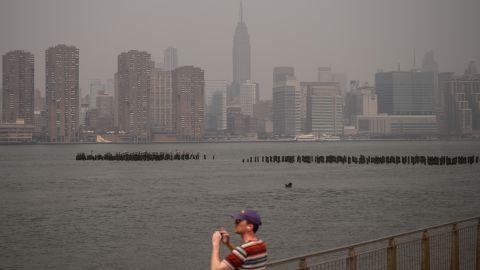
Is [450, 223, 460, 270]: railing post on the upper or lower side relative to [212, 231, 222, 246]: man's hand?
lower

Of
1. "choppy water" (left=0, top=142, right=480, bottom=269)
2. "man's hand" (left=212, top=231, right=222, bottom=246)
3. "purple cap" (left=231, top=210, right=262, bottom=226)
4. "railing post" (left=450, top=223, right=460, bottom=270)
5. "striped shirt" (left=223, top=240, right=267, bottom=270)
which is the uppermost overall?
"purple cap" (left=231, top=210, right=262, bottom=226)

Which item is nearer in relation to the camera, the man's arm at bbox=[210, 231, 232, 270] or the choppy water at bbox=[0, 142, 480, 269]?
the man's arm at bbox=[210, 231, 232, 270]

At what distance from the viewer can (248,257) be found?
9.26 meters

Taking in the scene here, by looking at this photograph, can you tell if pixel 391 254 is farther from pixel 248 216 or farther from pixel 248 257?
pixel 248 216

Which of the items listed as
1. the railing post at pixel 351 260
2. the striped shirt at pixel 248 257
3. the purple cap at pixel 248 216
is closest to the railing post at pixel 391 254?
the railing post at pixel 351 260

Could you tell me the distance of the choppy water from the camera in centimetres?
3304

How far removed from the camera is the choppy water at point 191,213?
33.0 m

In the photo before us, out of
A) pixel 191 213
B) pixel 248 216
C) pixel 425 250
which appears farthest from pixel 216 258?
pixel 191 213

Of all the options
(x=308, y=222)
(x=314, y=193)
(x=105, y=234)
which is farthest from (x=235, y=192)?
(x=105, y=234)

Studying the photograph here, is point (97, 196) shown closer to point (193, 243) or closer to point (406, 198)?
point (406, 198)

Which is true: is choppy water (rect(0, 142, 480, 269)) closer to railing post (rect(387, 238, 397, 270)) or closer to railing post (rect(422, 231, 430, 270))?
railing post (rect(422, 231, 430, 270))

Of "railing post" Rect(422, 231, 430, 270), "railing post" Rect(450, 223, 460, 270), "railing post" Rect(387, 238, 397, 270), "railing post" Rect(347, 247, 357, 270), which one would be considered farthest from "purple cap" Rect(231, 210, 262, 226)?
"railing post" Rect(450, 223, 460, 270)

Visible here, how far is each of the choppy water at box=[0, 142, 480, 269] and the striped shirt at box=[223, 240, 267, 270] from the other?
20394 mm

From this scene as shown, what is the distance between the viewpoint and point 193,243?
35375 millimetres
